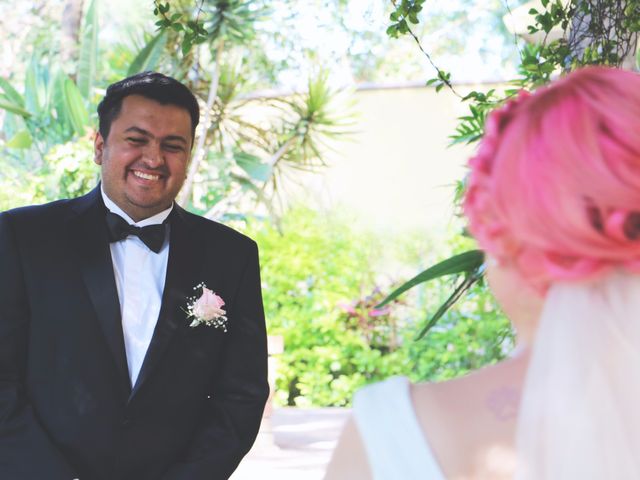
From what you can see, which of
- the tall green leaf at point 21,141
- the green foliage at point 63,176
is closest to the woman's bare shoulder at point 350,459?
the green foliage at point 63,176

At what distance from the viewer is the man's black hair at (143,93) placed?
3.03 metres

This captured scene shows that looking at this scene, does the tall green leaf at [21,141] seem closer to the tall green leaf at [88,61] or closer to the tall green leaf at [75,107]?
the tall green leaf at [75,107]

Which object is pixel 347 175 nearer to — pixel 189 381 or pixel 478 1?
pixel 189 381

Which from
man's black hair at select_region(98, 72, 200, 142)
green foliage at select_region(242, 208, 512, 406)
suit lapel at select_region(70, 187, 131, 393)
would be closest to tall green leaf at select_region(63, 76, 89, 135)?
green foliage at select_region(242, 208, 512, 406)

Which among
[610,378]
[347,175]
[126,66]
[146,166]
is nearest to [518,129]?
[610,378]

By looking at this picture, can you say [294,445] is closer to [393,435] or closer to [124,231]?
[124,231]

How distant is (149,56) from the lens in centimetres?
1000

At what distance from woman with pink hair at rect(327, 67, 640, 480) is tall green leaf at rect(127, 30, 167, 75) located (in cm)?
885

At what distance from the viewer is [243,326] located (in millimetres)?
3082

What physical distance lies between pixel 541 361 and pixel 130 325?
1.76m

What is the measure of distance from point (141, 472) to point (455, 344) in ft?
23.0

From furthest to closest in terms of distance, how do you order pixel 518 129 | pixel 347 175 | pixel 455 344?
1. pixel 347 175
2. pixel 455 344
3. pixel 518 129

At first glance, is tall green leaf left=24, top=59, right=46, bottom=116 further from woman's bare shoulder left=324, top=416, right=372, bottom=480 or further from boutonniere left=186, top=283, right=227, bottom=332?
woman's bare shoulder left=324, top=416, right=372, bottom=480

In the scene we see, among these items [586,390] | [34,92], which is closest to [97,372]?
[586,390]
